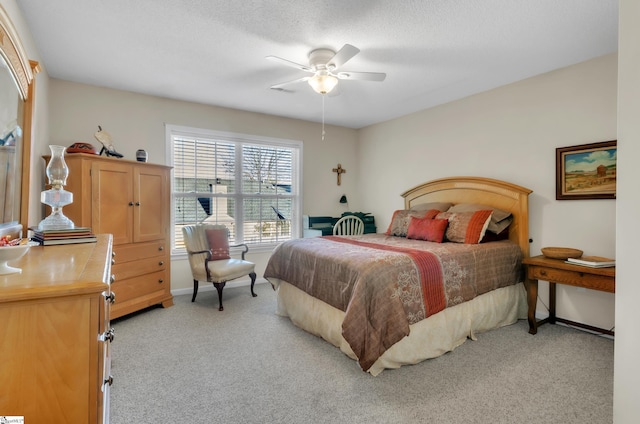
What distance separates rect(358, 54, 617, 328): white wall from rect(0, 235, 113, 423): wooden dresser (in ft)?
12.1

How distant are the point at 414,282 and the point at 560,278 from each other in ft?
4.53

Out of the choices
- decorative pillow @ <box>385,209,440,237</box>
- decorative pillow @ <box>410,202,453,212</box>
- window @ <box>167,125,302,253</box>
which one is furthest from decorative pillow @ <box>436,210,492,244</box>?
window @ <box>167,125,302,253</box>

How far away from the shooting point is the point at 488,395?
193cm

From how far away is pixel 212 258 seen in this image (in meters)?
3.86

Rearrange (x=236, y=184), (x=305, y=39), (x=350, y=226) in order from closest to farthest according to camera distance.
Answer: (x=305, y=39)
(x=236, y=184)
(x=350, y=226)

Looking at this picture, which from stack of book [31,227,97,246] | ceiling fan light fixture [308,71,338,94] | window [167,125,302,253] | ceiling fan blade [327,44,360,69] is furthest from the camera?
window [167,125,302,253]

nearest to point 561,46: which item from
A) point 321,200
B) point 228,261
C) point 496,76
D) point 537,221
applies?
point 496,76

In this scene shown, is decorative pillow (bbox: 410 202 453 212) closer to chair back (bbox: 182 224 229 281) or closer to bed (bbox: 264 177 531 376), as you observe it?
bed (bbox: 264 177 531 376)

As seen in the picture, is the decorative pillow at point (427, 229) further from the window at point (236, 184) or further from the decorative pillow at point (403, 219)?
the window at point (236, 184)

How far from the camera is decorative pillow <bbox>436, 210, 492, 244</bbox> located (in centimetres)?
311

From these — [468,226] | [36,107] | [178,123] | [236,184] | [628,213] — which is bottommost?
[468,226]

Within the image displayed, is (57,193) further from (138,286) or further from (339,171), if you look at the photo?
(339,171)

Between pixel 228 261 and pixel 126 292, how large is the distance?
1.11m

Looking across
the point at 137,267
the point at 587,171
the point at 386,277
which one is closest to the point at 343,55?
the point at 386,277
